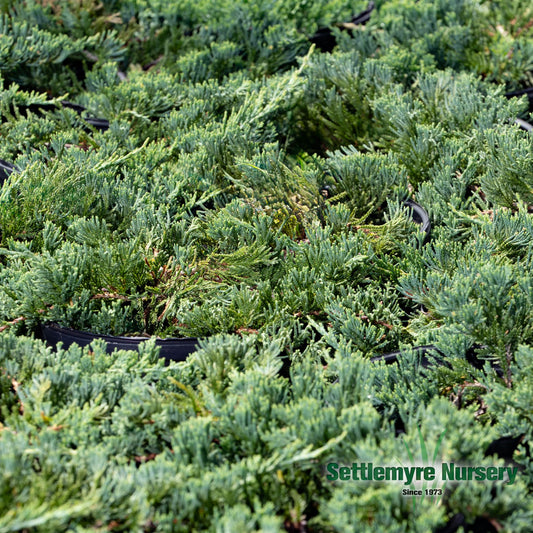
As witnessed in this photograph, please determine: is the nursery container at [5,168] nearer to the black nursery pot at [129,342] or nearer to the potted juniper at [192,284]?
the potted juniper at [192,284]

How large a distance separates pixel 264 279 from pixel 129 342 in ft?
1.66

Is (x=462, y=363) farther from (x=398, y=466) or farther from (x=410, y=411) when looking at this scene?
(x=398, y=466)

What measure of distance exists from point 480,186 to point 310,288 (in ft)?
3.03

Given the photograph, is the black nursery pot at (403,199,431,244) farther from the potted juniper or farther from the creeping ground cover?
the potted juniper

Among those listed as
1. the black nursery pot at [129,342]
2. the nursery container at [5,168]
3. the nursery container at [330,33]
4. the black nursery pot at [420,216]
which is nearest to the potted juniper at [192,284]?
the black nursery pot at [129,342]

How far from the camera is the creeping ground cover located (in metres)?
1.43

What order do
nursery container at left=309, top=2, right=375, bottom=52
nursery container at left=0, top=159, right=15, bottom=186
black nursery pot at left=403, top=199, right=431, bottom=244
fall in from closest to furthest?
black nursery pot at left=403, top=199, right=431, bottom=244 < nursery container at left=0, top=159, right=15, bottom=186 < nursery container at left=309, top=2, right=375, bottom=52

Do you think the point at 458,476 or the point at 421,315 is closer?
the point at 458,476

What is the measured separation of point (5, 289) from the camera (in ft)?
6.61

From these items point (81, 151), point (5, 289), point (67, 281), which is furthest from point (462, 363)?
point (81, 151)

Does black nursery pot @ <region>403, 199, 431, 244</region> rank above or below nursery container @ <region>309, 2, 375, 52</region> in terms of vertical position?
below

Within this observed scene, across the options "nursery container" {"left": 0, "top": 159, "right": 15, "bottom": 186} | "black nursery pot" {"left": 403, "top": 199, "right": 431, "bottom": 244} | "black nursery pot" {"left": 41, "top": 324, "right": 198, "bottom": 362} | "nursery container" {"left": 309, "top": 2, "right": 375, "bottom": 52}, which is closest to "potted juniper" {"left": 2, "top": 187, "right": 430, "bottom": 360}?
"black nursery pot" {"left": 41, "top": 324, "right": 198, "bottom": 362}

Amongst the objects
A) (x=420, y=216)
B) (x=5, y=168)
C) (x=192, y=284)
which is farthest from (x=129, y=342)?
(x=420, y=216)

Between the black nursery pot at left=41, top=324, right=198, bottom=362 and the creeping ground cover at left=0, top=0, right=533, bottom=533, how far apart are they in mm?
38
